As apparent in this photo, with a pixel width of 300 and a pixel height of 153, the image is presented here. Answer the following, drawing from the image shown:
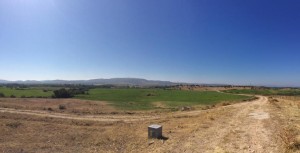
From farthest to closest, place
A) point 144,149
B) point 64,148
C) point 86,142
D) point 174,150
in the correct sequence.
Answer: point 86,142
point 64,148
point 144,149
point 174,150

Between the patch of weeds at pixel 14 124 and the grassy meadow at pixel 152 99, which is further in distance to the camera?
the grassy meadow at pixel 152 99

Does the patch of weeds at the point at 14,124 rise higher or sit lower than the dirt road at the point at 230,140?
lower

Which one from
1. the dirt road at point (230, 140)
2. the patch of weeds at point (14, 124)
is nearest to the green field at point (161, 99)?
the patch of weeds at point (14, 124)

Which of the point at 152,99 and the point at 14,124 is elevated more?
the point at 152,99

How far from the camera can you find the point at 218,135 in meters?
17.8

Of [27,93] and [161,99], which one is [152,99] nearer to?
[161,99]

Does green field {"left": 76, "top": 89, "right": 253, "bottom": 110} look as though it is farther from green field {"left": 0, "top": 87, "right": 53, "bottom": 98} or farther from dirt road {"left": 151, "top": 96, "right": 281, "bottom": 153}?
dirt road {"left": 151, "top": 96, "right": 281, "bottom": 153}

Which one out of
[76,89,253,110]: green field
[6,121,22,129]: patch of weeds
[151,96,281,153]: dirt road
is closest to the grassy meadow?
[76,89,253,110]: green field

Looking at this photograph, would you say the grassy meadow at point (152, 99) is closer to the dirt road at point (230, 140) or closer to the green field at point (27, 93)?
the green field at point (27, 93)

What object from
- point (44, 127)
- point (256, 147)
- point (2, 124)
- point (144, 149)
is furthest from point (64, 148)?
point (256, 147)

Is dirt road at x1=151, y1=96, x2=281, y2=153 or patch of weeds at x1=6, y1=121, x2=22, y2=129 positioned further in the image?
patch of weeds at x1=6, y1=121, x2=22, y2=129

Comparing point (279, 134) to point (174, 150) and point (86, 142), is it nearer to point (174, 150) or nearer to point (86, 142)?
point (174, 150)

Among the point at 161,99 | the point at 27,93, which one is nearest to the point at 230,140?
the point at 161,99

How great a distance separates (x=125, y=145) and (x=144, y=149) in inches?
88.3
